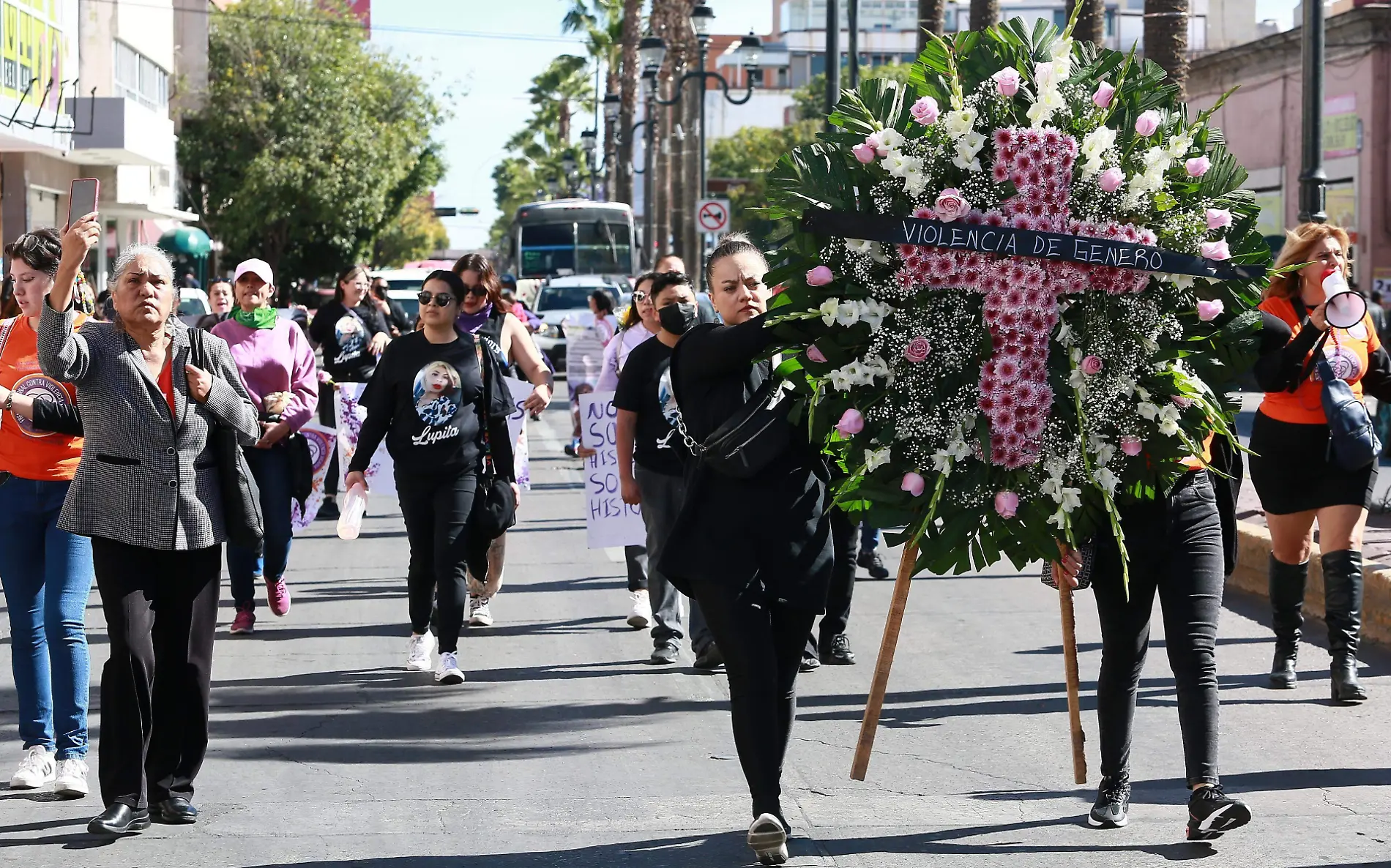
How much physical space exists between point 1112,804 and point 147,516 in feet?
10.1

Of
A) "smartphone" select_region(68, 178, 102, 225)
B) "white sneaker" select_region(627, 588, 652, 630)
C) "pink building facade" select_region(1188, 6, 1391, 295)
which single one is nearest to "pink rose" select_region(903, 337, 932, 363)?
"smartphone" select_region(68, 178, 102, 225)

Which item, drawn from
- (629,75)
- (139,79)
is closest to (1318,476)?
(139,79)

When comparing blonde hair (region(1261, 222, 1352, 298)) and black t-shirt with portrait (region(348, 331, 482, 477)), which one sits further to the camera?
black t-shirt with portrait (region(348, 331, 482, 477))

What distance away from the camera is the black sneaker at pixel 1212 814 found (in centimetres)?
529

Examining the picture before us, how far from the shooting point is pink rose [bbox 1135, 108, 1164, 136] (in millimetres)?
5156

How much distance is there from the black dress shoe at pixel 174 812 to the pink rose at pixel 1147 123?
3555 mm

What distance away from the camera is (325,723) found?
739 centimetres

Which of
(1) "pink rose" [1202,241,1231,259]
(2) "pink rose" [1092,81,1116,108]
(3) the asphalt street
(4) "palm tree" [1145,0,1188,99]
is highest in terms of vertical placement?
(4) "palm tree" [1145,0,1188,99]

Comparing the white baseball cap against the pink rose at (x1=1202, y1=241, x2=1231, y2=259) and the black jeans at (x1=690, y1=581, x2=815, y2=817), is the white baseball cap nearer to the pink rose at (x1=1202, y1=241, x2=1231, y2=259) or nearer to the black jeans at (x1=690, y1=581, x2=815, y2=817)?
the black jeans at (x1=690, y1=581, x2=815, y2=817)

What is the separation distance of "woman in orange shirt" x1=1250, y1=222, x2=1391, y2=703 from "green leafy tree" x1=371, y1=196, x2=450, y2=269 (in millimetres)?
61645

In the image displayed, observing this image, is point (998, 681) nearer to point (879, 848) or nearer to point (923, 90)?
point (879, 848)

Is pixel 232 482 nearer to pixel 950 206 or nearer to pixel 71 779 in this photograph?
pixel 71 779

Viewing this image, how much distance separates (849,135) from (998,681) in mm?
3483

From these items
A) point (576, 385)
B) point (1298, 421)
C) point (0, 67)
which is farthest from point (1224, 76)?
point (1298, 421)
